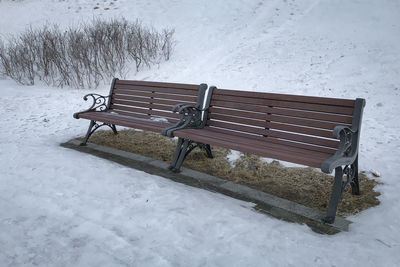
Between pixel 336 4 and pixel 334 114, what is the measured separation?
9.02 meters

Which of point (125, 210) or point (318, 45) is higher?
point (318, 45)

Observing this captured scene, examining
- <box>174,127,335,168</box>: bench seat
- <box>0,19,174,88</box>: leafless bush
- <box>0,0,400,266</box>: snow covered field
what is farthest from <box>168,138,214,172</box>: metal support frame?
<box>0,19,174,88</box>: leafless bush

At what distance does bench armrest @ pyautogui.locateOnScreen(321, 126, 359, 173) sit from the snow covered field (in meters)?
0.52

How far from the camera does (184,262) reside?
198 centimetres

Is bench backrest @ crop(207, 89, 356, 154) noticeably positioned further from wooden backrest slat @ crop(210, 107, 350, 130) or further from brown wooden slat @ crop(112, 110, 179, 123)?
brown wooden slat @ crop(112, 110, 179, 123)

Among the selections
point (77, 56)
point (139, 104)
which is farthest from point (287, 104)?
point (77, 56)

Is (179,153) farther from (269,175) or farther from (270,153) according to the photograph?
(270,153)

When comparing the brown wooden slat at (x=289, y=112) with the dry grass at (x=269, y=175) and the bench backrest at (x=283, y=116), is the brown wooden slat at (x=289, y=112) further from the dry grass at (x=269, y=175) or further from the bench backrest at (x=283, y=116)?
the dry grass at (x=269, y=175)

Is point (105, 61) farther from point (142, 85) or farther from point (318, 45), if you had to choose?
point (318, 45)

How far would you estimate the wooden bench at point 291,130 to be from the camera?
8.57 feet

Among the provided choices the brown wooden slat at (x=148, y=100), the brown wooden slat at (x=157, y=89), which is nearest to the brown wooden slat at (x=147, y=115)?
the brown wooden slat at (x=148, y=100)

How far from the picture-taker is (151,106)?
446 centimetres

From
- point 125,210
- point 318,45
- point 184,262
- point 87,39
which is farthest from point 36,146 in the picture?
point 318,45

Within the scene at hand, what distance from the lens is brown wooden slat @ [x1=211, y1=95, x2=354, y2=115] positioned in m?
2.91
